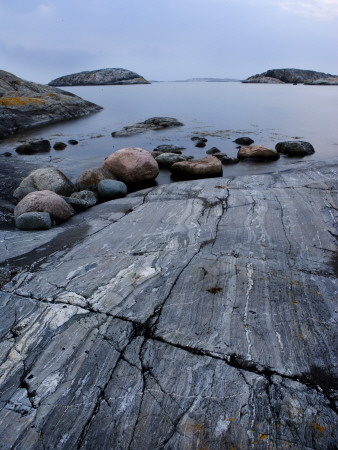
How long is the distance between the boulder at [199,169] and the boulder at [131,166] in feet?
2.74

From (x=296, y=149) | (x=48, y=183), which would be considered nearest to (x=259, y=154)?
(x=296, y=149)

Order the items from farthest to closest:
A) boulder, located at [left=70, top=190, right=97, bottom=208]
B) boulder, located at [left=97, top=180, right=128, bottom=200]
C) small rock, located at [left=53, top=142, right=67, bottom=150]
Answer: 1. small rock, located at [left=53, top=142, right=67, bottom=150]
2. boulder, located at [left=97, top=180, right=128, bottom=200]
3. boulder, located at [left=70, top=190, right=97, bottom=208]

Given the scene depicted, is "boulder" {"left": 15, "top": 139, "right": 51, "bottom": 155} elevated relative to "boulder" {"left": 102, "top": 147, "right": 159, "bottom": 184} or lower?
lower

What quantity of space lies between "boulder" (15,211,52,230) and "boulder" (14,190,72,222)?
369mm

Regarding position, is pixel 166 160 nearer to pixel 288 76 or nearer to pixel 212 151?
pixel 212 151

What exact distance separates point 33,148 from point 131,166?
651 cm

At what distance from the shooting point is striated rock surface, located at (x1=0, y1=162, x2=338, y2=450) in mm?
2051

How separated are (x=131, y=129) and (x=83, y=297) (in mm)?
14971

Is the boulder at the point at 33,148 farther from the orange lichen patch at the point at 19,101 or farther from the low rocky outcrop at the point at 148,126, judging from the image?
the orange lichen patch at the point at 19,101

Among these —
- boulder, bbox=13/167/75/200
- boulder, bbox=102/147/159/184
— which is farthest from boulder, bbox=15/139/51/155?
boulder, bbox=102/147/159/184

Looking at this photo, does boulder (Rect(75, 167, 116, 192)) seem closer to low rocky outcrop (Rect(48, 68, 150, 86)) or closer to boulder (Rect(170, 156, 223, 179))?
boulder (Rect(170, 156, 223, 179))

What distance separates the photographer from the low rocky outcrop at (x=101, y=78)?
82312mm

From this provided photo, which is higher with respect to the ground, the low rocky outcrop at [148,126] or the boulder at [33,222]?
the boulder at [33,222]

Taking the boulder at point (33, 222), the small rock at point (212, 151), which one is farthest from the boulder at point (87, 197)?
the small rock at point (212, 151)
